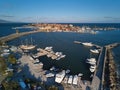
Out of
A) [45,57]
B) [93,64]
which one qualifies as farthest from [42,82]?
[45,57]

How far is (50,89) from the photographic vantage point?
3030 centimetres

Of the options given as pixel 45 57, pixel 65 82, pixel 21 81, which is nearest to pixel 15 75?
pixel 21 81

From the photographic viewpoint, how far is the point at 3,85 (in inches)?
1214

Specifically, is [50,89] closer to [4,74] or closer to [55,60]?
[4,74]

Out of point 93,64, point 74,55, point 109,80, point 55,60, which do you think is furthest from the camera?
point 74,55

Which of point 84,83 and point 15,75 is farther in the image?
point 15,75

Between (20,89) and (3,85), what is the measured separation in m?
3.05

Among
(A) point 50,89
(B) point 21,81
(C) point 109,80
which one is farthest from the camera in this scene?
(C) point 109,80

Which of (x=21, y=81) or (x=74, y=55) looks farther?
(x=74, y=55)

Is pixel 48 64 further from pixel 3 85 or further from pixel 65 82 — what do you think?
pixel 3 85

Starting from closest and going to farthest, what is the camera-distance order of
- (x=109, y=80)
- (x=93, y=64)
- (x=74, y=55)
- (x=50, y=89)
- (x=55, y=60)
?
1. (x=50, y=89)
2. (x=109, y=80)
3. (x=93, y=64)
4. (x=55, y=60)
5. (x=74, y=55)

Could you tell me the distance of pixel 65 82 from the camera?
117 feet

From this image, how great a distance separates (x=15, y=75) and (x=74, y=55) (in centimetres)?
2755

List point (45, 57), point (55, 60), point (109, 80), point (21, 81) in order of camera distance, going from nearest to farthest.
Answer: point (21, 81) → point (109, 80) → point (55, 60) → point (45, 57)
